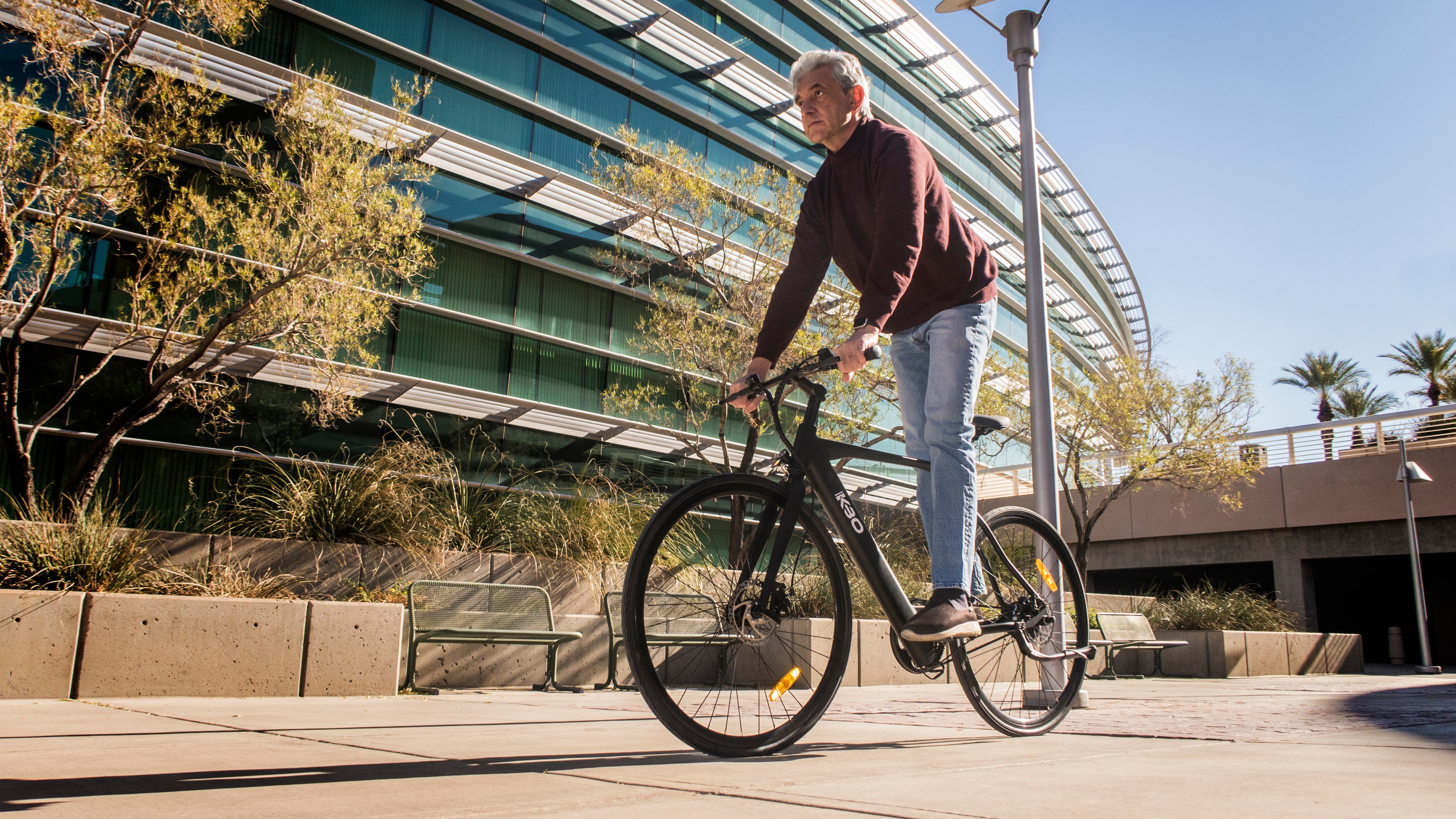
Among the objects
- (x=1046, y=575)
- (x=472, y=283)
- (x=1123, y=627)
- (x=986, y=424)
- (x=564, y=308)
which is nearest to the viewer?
(x=986, y=424)

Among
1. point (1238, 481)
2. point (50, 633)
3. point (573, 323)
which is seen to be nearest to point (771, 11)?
point (573, 323)

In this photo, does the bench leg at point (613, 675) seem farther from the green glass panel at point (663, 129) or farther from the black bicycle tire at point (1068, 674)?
the green glass panel at point (663, 129)

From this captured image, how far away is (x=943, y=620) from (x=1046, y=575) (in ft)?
5.46

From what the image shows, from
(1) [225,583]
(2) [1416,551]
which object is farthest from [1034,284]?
(2) [1416,551]

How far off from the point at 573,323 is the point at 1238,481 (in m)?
16.6

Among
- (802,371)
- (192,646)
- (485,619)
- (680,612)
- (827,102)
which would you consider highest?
(827,102)

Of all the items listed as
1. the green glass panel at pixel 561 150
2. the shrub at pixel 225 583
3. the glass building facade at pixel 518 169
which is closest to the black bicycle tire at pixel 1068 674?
the shrub at pixel 225 583

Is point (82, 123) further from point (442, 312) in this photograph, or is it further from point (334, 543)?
point (442, 312)

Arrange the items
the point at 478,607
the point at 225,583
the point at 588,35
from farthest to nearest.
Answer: the point at 588,35, the point at 478,607, the point at 225,583

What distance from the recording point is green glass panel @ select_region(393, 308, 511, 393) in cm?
1462

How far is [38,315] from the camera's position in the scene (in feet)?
36.4

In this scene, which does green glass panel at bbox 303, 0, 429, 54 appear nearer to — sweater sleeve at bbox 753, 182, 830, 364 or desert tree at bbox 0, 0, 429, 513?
desert tree at bbox 0, 0, 429, 513

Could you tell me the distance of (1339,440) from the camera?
21094 millimetres

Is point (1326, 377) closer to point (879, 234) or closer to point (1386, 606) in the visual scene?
point (1386, 606)
